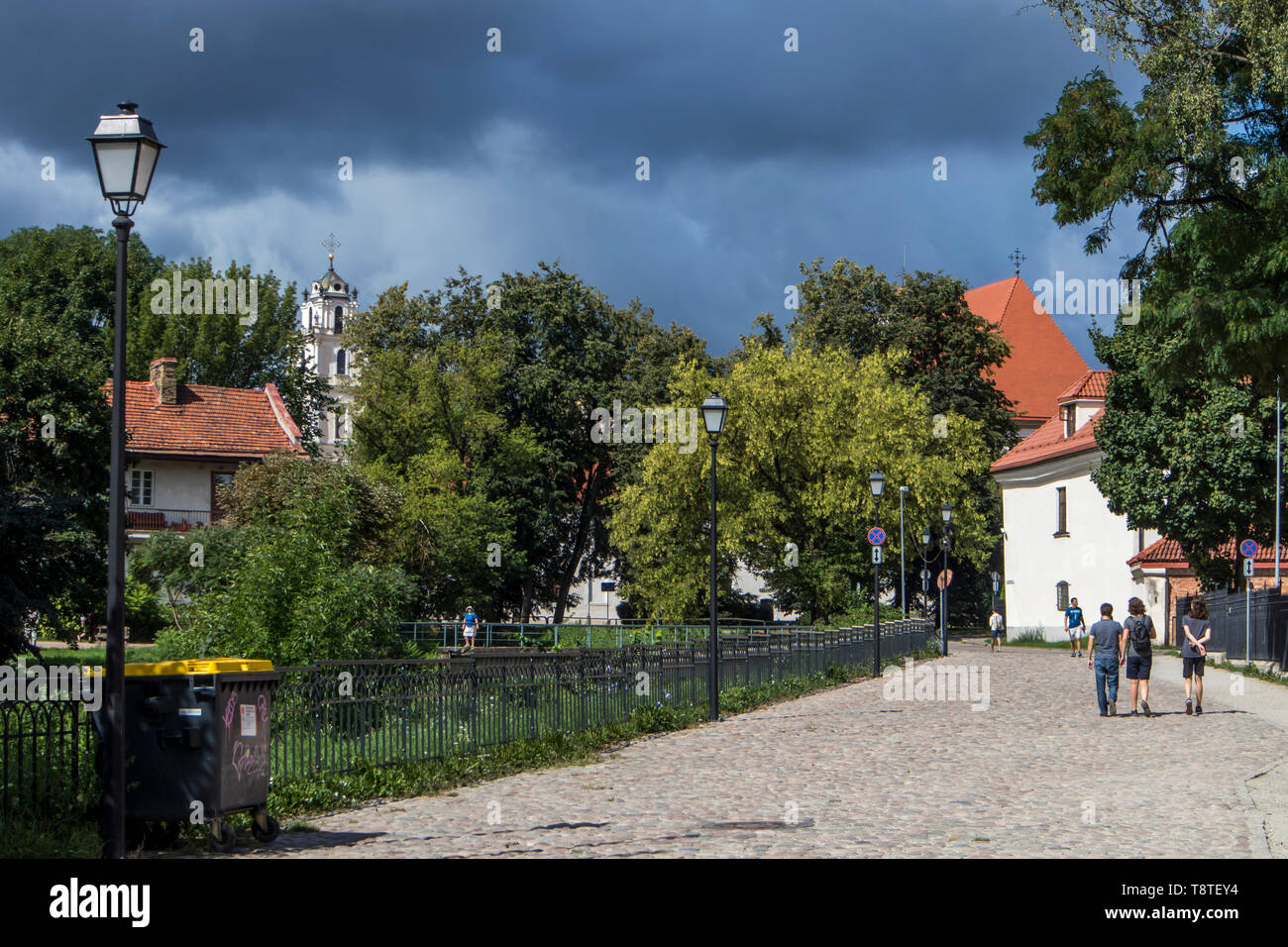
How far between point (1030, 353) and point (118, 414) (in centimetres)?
7691

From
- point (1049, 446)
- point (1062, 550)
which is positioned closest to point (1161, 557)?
point (1062, 550)

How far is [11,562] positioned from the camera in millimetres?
15562

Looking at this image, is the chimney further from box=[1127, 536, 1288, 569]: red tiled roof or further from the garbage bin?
the garbage bin

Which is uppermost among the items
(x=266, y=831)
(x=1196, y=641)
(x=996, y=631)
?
(x=1196, y=641)

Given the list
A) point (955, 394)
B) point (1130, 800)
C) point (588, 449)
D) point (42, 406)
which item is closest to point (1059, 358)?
point (955, 394)

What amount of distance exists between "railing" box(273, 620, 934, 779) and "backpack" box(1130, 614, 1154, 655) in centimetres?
663

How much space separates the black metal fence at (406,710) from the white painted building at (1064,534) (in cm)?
3698

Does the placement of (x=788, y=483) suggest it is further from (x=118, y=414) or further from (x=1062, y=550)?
(x=118, y=414)

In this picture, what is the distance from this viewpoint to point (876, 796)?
11.8 meters

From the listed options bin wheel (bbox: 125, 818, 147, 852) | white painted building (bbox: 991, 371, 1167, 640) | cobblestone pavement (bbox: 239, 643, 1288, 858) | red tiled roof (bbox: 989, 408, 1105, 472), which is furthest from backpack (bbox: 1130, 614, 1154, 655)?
red tiled roof (bbox: 989, 408, 1105, 472)

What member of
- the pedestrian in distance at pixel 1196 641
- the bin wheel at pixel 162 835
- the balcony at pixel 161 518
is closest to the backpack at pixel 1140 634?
the pedestrian in distance at pixel 1196 641

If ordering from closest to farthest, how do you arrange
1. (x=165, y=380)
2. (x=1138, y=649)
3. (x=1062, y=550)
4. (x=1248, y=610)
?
1. (x=1138, y=649)
2. (x=1248, y=610)
3. (x=165, y=380)
4. (x=1062, y=550)

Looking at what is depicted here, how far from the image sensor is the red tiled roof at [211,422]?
174 feet
